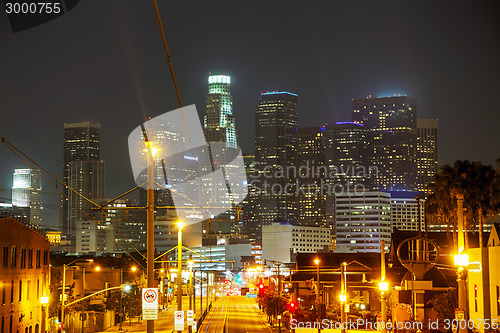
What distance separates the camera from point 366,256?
349 ft

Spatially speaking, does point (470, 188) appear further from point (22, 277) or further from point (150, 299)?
point (150, 299)

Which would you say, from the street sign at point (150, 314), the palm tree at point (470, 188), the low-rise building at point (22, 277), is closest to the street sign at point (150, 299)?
the street sign at point (150, 314)

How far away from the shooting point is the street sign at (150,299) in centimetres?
2642

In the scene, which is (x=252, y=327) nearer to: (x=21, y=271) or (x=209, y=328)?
(x=209, y=328)

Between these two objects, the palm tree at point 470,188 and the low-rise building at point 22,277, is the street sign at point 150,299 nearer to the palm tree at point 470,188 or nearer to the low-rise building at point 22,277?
the low-rise building at point 22,277

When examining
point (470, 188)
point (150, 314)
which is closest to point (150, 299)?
point (150, 314)

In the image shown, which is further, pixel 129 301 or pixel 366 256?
pixel 366 256

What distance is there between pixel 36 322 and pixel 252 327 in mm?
28847

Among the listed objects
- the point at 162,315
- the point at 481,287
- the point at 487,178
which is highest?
the point at 487,178

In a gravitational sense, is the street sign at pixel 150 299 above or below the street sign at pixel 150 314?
above

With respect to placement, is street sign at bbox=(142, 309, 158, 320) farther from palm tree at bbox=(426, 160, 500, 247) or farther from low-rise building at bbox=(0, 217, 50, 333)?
palm tree at bbox=(426, 160, 500, 247)

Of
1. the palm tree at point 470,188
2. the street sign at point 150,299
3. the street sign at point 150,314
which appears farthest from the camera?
the palm tree at point 470,188

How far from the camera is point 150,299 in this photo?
26.6 metres

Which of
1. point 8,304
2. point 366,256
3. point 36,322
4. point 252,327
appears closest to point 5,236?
point 8,304
